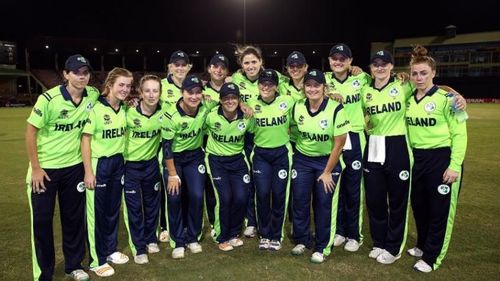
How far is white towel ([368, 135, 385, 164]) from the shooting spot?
14.5ft

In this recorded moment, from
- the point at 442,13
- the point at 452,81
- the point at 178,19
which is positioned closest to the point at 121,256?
the point at 452,81

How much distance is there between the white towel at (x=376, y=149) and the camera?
14.5 ft

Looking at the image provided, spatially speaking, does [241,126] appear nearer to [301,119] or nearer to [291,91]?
[301,119]

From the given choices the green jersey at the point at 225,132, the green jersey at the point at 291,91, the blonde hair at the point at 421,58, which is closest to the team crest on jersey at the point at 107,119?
the green jersey at the point at 225,132

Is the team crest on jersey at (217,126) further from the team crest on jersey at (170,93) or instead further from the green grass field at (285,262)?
the green grass field at (285,262)

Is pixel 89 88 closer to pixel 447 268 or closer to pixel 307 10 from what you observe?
pixel 447 268

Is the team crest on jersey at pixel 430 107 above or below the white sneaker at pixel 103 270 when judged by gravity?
above

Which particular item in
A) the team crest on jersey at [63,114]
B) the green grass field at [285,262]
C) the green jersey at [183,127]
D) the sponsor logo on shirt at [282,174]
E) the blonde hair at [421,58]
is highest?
the blonde hair at [421,58]

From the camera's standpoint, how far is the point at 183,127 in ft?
15.5

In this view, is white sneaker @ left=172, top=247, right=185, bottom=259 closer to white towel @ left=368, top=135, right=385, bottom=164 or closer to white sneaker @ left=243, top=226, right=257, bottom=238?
white sneaker @ left=243, top=226, right=257, bottom=238

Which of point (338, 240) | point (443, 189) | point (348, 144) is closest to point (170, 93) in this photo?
point (348, 144)

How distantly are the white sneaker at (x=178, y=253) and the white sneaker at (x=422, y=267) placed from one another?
265 centimetres

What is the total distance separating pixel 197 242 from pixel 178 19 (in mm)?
55147

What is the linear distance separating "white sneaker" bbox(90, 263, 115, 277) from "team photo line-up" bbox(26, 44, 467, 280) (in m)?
0.01
